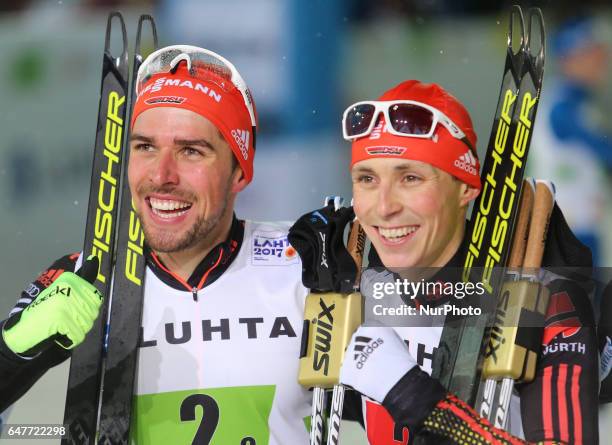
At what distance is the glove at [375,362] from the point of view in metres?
2.40

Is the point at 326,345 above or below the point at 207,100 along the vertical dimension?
below

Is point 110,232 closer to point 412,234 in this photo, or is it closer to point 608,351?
point 412,234

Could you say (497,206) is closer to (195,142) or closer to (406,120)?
(406,120)

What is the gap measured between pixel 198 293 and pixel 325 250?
0.37m

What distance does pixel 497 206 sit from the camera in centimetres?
257

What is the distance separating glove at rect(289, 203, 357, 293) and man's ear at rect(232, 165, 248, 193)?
187 mm

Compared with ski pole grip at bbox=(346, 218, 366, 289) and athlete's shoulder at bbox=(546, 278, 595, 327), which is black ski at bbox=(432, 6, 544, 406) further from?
ski pole grip at bbox=(346, 218, 366, 289)

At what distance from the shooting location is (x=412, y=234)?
2.62m

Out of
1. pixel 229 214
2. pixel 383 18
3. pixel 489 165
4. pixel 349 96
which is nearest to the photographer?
pixel 489 165

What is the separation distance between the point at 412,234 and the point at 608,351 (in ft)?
1.83

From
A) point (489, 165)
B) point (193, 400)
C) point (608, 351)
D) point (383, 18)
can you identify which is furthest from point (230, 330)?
point (383, 18)

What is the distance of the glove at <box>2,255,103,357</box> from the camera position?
2.54m

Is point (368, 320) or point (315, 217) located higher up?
point (315, 217)

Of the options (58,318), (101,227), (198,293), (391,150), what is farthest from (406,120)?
(58,318)
